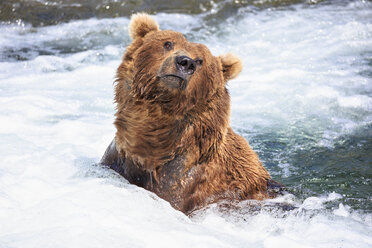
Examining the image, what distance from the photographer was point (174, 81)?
353 centimetres

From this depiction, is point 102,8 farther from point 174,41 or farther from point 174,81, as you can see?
point 174,81

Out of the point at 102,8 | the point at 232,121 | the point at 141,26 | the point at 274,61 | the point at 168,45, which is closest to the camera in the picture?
the point at 168,45

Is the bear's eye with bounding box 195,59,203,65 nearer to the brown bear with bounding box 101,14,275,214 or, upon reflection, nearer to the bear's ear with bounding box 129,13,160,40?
the brown bear with bounding box 101,14,275,214

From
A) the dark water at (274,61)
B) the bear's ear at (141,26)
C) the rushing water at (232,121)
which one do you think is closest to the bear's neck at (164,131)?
the rushing water at (232,121)

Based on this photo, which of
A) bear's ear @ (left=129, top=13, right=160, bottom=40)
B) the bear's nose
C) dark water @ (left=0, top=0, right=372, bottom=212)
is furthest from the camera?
dark water @ (left=0, top=0, right=372, bottom=212)

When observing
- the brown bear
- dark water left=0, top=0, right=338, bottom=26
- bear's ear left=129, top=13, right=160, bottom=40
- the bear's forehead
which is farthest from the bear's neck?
dark water left=0, top=0, right=338, bottom=26

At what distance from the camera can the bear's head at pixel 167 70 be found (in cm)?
353

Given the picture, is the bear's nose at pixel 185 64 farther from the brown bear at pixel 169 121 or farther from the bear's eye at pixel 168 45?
the bear's eye at pixel 168 45

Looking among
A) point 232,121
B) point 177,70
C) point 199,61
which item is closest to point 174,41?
point 199,61

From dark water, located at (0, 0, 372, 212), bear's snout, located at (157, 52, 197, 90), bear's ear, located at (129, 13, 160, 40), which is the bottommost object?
dark water, located at (0, 0, 372, 212)

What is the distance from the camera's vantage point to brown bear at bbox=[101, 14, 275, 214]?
12.0 feet

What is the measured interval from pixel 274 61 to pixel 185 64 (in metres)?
5.62

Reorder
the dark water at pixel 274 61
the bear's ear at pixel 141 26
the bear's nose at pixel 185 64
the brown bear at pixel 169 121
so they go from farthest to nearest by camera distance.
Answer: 1. the dark water at pixel 274 61
2. the bear's ear at pixel 141 26
3. the brown bear at pixel 169 121
4. the bear's nose at pixel 185 64

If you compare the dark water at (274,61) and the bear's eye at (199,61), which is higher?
the bear's eye at (199,61)
